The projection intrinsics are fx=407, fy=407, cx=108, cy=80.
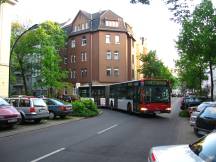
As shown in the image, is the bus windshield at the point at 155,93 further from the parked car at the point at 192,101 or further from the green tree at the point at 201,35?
the parked car at the point at 192,101

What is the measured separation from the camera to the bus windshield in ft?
95.3

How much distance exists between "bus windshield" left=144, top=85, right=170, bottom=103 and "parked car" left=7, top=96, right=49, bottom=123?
27.1ft

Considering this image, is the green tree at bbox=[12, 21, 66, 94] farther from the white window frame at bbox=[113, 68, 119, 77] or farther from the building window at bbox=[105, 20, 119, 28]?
the white window frame at bbox=[113, 68, 119, 77]

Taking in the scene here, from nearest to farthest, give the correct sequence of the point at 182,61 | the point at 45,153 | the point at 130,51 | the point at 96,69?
1. the point at 45,153
2. the point at 182,61
3. the point at 96,69
4. the point at 130,51

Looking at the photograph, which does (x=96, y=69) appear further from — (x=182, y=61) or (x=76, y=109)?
(x=76, y=109)

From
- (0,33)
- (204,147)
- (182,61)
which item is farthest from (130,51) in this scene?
(204,147)

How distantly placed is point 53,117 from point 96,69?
4201 cm

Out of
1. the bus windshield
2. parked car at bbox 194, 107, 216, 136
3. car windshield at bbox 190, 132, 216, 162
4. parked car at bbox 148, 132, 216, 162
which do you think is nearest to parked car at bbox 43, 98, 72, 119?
the bus windshield

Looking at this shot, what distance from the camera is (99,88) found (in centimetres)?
4525

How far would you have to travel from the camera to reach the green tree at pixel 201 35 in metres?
31.9

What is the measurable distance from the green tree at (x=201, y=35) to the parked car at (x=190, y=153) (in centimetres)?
2707

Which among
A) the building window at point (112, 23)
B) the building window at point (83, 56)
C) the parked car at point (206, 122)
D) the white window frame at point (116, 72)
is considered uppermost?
the building window at point (112, 23)

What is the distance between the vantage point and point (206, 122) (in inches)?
579

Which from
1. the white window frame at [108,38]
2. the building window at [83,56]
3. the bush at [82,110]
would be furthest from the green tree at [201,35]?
the building window at [83,56]
